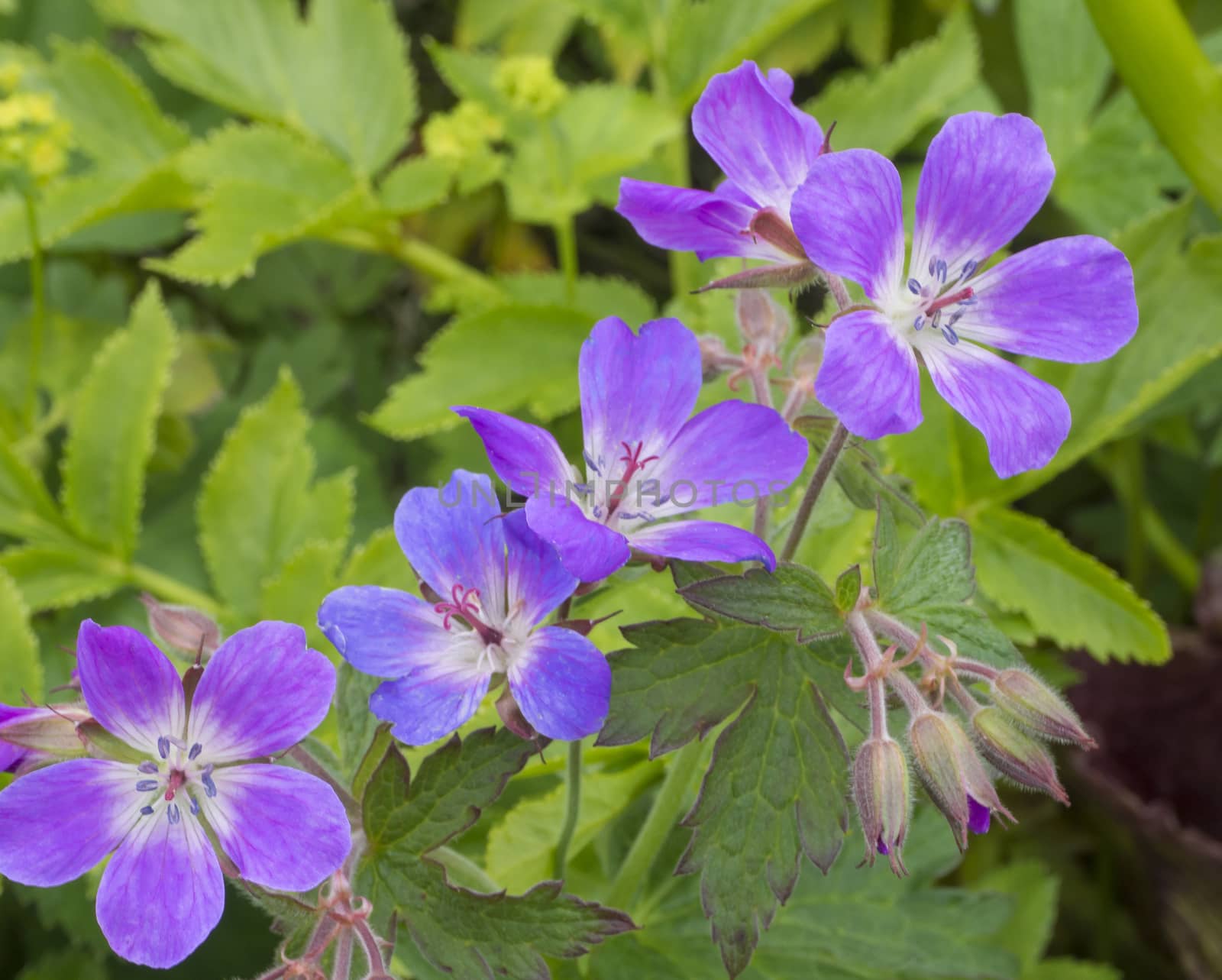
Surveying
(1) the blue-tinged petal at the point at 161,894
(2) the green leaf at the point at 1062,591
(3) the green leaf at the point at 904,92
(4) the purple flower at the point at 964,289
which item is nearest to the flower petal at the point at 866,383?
(4) the purple flower at the point at 964,289

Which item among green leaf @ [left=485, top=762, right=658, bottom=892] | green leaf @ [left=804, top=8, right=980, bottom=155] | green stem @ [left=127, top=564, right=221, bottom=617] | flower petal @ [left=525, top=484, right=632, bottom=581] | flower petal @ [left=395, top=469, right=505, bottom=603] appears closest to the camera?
flower petal @ [left=525, top=484, right=632, bottom=581]

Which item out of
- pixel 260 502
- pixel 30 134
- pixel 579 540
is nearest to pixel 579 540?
pixel 579 540

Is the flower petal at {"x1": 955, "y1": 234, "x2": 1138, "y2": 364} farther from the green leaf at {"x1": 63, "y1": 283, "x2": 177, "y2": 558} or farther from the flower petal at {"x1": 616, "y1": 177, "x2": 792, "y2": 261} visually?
the green leaf at {"x1": 63, "y1": 283, "x2": 177, "y2": 558}

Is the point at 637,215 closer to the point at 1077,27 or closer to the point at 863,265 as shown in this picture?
the point at 863,265

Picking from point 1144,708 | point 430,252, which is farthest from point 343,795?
point 1144,708

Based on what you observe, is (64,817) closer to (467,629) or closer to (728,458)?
(467,629)

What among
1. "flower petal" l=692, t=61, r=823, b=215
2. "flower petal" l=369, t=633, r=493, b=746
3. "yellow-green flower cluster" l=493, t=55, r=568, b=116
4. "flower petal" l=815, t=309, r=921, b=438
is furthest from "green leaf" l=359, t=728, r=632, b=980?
"yellow-green flower cluster" l=493, t=55, r=568, b=116
